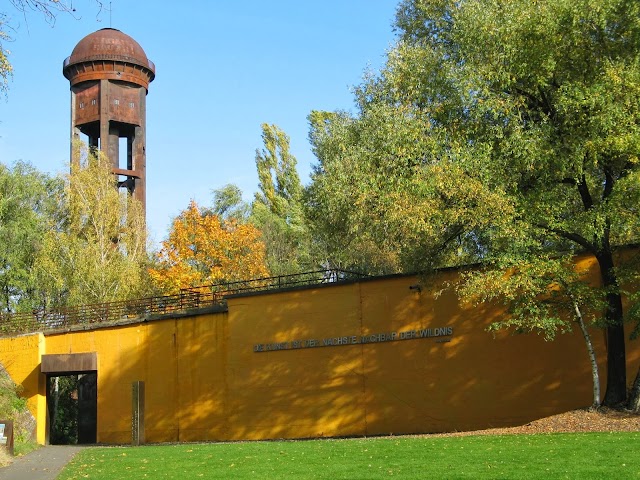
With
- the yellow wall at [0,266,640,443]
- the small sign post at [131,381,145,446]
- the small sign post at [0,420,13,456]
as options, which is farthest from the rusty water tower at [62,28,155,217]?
the small sign post at [0,420,13,456]

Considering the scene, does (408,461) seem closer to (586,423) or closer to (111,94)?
(586,423)

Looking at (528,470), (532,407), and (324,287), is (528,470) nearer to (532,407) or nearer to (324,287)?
(532,407)

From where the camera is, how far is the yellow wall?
2188 cm

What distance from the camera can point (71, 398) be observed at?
46312 mm

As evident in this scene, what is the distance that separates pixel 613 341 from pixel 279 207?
3856cm

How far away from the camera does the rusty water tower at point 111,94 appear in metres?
43.6

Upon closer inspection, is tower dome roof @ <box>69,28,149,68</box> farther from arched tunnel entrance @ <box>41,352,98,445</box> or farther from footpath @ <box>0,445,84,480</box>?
footpath @ <box>0,445,84,480</box>

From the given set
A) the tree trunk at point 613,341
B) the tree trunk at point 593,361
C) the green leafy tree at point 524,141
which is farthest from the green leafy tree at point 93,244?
the tree trunk at point 613,341

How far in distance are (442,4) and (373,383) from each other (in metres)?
11.7

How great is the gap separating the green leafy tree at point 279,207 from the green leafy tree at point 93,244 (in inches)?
421

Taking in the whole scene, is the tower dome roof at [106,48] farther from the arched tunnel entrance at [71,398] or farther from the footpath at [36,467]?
the footpath at [36,467]

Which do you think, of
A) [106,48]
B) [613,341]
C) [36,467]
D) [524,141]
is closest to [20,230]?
[106,48]

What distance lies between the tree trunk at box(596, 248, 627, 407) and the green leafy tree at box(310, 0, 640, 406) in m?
0.03

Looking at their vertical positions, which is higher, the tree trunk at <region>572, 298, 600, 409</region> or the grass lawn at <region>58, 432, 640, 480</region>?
the tree trunk at <region>572, 298, 600, 409</region>
